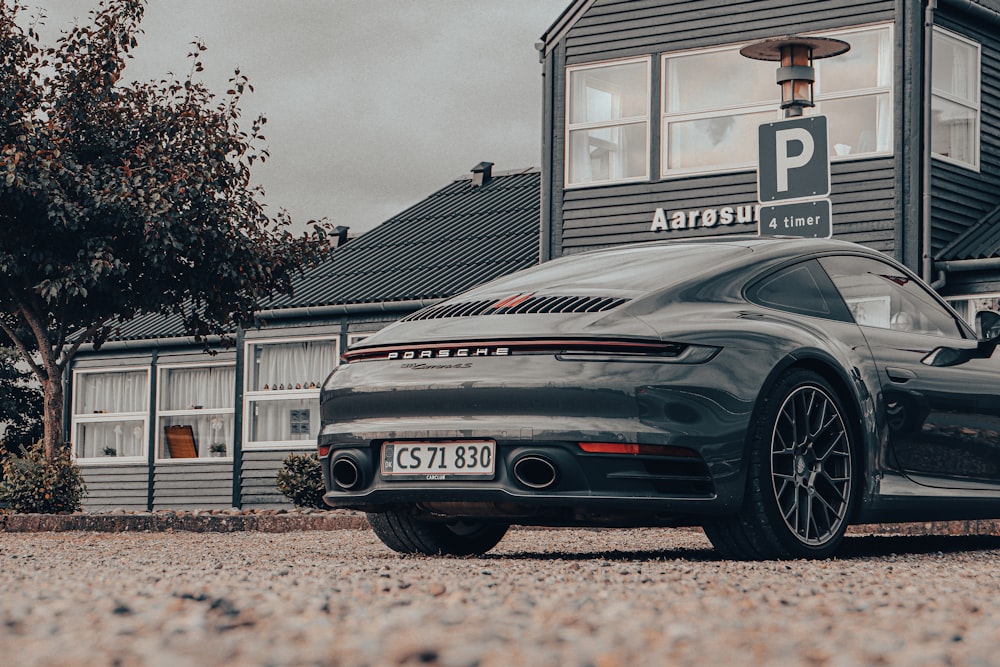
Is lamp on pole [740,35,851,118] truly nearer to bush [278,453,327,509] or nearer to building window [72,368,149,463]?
bush [278,453,327,509]

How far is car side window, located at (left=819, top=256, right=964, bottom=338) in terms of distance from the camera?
659 centimetres

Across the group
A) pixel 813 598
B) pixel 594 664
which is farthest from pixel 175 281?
pixel 594 664

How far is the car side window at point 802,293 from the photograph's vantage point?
6.18 meters

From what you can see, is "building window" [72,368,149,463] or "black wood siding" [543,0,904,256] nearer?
"black wood siding" [543,0,904,256]

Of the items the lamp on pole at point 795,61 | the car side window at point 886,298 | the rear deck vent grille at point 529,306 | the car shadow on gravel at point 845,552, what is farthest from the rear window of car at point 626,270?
the lamp on pole at point 795,61

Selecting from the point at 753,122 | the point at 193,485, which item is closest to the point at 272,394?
the point at 193,485

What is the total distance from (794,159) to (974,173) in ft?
23.4

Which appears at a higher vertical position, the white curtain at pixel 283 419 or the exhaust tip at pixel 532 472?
Result: the exhaust tip at pixel 532 472

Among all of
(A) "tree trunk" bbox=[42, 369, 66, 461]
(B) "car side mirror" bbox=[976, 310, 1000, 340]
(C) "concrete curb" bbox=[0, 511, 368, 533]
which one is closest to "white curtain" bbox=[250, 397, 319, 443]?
(A) "tree trunk" bbox=[42, 369, 66, 461]

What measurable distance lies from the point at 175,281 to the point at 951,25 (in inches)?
348

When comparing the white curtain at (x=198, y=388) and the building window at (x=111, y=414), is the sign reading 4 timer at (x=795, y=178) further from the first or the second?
the building window at (x=111, y=414)

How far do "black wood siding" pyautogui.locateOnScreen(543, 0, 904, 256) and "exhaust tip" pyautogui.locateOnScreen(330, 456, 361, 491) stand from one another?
1079cm

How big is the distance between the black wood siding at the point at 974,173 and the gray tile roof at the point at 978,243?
0.31 feet

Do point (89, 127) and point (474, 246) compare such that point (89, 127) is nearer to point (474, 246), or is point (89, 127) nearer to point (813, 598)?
point (474, 246)
